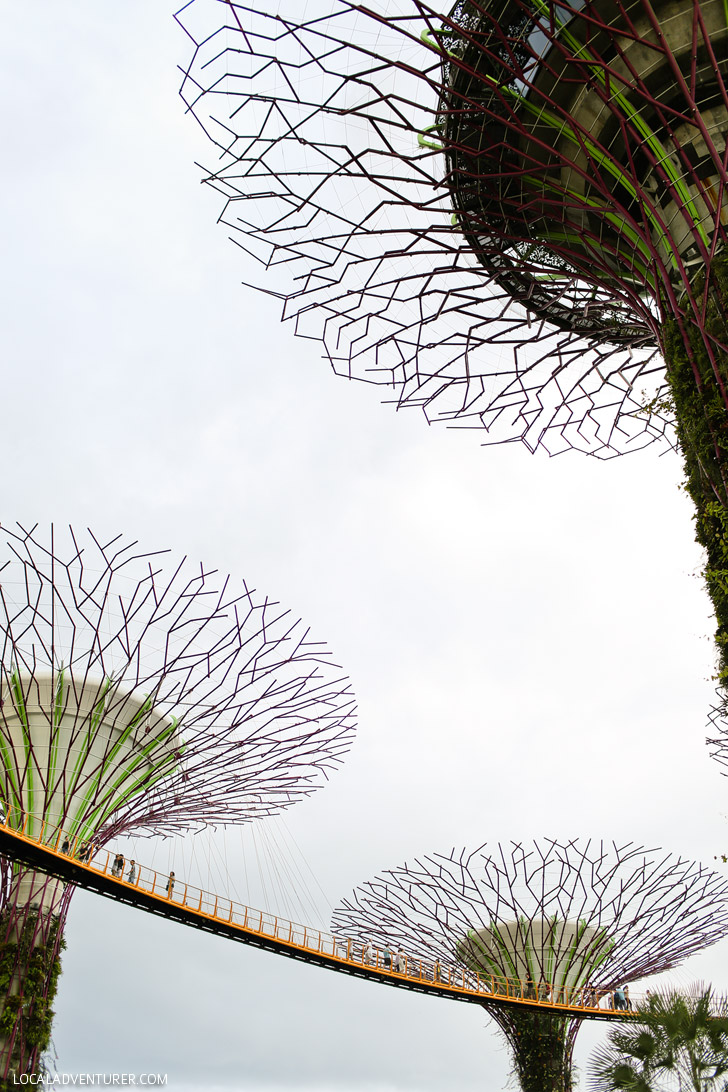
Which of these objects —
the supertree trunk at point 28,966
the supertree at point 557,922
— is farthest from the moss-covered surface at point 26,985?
the supertree at point 557,922

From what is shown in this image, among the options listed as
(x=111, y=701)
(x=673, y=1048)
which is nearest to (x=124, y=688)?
(x=111, y=701)

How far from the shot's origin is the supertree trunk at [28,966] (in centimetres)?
1939

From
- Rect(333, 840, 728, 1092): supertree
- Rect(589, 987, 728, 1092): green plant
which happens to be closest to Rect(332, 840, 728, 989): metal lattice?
Rect(333, 840, 728, 1092): supertree

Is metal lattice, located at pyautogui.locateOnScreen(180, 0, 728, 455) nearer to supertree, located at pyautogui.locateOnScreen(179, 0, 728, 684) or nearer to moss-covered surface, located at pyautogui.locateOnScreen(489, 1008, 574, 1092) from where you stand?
supertree, located at pyautogui.locateOnScreen(179, 0, 728, 684)

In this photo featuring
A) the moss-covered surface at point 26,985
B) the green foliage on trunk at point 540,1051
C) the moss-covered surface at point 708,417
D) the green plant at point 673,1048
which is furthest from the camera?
the green foliage on trunk at point 540,1051

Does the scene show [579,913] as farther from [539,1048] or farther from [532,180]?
[532,180]

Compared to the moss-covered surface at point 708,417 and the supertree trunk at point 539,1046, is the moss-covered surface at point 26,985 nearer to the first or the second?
the supertree trunk at point 539,1046

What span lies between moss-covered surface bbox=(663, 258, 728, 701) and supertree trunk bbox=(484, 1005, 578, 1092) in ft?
73.9

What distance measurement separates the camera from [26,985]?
20125mm

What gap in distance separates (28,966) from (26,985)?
0.40 m

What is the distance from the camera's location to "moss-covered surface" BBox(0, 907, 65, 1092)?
1938 centimetres

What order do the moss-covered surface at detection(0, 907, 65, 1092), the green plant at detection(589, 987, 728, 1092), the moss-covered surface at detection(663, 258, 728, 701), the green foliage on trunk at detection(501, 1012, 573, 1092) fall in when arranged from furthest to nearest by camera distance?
the green foliage on trunk at detection(501, 1012, 573, 1092)
the moss-covered surface at detection(0, 907, 65, 1092)
the green plant at detection(589, 987, 728, 1092)
the moss-covered surface at detection(663, 258, 728, 701)

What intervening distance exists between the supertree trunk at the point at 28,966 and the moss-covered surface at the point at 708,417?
17.7 meters

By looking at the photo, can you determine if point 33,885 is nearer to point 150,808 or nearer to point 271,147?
point 150,808
